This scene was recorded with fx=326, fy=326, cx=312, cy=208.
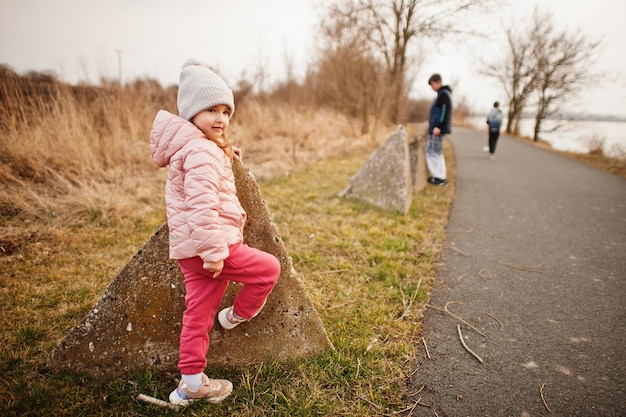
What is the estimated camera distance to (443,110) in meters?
6.86

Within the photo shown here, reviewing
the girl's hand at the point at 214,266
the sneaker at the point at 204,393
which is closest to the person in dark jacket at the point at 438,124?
the girl's hand at the point at 214,266

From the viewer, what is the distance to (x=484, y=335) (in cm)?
267

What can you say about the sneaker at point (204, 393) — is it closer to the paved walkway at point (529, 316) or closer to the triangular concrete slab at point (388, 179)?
the paved walkway at point (529, 316)

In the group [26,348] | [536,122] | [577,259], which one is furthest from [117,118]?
[536,122]

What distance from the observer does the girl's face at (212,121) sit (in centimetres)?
190

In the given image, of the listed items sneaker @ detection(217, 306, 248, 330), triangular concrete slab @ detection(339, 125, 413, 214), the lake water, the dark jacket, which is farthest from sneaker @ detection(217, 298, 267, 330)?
the lake water

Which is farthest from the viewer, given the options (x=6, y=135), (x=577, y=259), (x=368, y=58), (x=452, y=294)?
(x=368, y=58)

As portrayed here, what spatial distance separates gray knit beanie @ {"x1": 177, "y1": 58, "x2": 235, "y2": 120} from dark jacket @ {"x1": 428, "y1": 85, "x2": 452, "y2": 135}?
6.07m

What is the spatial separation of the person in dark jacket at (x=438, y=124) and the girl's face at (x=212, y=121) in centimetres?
606

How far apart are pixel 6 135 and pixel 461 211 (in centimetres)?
810

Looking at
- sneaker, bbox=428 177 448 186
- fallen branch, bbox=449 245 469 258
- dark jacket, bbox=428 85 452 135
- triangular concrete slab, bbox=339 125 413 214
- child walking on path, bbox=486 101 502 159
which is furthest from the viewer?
child walking on path, bbox=486 101 502 159

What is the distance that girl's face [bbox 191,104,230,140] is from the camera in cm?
190

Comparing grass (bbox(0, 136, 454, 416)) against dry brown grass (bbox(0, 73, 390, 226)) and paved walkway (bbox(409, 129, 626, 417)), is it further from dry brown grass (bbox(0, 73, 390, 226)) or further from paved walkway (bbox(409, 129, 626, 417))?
dry brown grass (bbox(0, 73, 390, 226))

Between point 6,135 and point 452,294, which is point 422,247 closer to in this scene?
point 452,294
